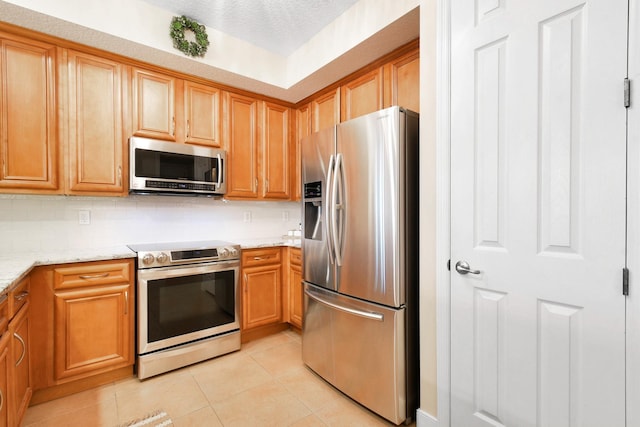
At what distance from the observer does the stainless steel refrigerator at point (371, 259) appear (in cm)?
173

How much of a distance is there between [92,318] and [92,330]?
0.27 feet

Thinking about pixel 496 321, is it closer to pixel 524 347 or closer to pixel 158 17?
pixel 524 347

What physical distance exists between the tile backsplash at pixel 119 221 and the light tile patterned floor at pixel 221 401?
1.16 m

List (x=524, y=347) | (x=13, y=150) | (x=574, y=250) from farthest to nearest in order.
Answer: (x=13, y=150) < (x=524, y=347) < (x=574, y=250)

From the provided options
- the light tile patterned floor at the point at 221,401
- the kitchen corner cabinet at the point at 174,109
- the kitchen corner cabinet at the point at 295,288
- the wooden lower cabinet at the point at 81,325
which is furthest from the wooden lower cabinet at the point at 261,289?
the kitchen corner cabinet at the point at 174,109

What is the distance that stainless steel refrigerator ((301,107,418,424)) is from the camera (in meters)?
1.73

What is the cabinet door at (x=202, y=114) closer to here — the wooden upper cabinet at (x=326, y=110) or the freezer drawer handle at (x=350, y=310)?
the wooden upper cabinet at (x=326, y=110)

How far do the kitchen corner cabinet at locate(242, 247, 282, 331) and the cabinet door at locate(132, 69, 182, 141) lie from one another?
1.26 m

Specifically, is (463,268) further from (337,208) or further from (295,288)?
(295,288)

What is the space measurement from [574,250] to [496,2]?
1.13 metres

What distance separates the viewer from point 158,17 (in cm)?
231

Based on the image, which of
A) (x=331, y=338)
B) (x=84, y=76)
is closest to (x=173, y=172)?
(x=84, y=76)

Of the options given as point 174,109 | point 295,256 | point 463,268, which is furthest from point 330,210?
point 174,109

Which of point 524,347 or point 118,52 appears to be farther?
point 118,52
